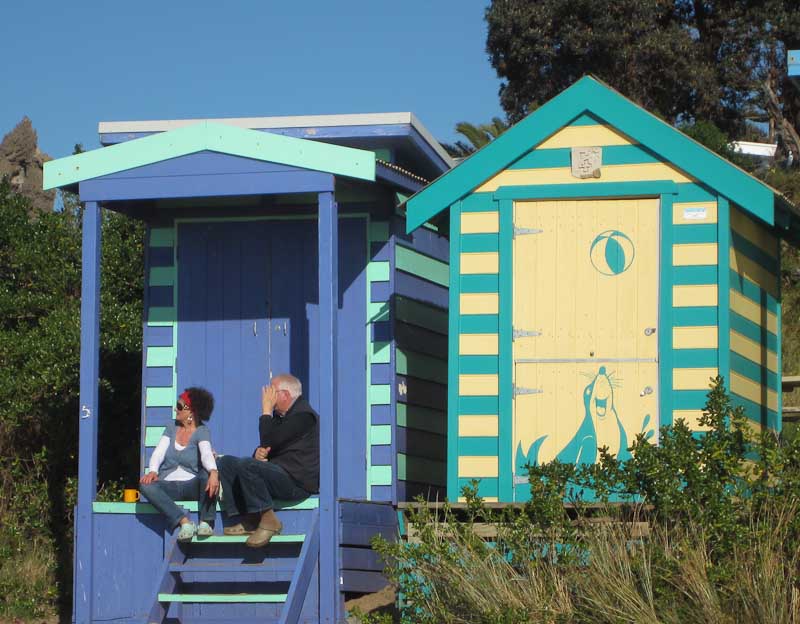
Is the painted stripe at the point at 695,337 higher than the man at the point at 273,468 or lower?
higher

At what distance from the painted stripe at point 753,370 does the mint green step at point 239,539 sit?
328 cm

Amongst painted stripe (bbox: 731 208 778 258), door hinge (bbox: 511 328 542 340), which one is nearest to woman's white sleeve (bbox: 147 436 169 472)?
door hinge (bbox: 511 328 542 340)

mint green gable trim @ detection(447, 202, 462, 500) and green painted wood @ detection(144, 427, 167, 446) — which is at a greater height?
mint green gable trim @ detection(447, 202, 462, 500)

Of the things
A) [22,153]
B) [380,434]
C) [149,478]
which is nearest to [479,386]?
[380,434]

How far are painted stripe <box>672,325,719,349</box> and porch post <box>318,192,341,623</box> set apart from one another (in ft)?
7.90

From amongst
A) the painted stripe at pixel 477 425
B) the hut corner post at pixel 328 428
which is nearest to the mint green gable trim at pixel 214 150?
the hut corner post at pixel 328 428

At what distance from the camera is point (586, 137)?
9422 millimetres

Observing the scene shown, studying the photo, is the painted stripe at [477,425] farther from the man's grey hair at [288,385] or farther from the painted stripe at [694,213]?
the painted stripe at [694,213]

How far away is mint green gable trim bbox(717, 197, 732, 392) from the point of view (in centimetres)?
896

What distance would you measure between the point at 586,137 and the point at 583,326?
138 centimetres

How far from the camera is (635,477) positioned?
782cm

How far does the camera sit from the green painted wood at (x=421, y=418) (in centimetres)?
1052

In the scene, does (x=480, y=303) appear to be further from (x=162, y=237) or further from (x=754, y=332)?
(x=162, y=237)

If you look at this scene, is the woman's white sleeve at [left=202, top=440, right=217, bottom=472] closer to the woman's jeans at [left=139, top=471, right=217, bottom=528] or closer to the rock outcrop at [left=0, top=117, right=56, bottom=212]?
the woman's jeans at [left=139, top=471, right=217, bottom=528]
